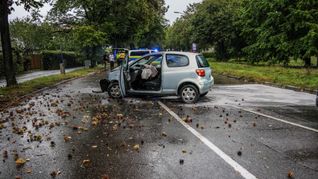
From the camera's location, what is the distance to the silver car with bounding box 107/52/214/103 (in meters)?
13.3

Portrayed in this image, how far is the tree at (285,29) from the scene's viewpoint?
99.8 feet

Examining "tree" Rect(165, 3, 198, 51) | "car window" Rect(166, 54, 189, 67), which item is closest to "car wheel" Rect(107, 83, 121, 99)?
"car window" Rect(166, 54, 189, 67)

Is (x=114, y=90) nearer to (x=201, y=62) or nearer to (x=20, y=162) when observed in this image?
(x=201, y=62)

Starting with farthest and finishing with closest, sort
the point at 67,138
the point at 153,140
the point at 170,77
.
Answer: the point at 170,77, the point at 67,138, the point at 153,140

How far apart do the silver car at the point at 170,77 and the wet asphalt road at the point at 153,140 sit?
1.86ft

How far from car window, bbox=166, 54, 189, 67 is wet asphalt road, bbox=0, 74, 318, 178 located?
138 centimetres

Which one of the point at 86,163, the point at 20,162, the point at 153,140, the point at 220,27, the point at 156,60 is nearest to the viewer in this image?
the point at 86,163

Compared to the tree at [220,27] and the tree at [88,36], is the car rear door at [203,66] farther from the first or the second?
the tree at [220,27]

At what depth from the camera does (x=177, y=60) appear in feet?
44.5

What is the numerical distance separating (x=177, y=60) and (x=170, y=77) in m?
0.66

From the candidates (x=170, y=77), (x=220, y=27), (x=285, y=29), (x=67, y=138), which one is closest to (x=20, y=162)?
(x=67, y=138)

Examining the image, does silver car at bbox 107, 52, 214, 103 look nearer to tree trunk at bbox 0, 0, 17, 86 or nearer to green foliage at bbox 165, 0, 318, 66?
tree trunk at bbox 0, 0, 17, 86

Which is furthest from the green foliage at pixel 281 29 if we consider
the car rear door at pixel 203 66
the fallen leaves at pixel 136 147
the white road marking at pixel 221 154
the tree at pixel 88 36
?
the fallen leaves at pixel 136 147

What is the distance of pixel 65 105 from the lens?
Answer: 515 inches
